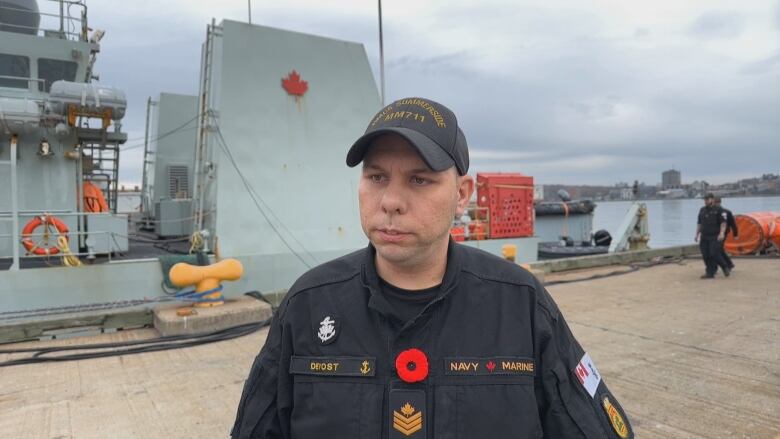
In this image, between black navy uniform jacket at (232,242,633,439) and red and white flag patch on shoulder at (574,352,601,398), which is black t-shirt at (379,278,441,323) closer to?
black navy uniform jacket at (232,242,633,439)

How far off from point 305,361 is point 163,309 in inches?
194

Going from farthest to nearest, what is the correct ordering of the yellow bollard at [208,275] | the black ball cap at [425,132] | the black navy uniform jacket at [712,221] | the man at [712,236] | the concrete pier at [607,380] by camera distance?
the black navy uniform jacket at [712,221] < the man at [712,236] < the yellow bollard at [208,275] < the concrete pier at [607,380] < the black ball cap at [425,132]

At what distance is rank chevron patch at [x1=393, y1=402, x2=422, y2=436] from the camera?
1.22m

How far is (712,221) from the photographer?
27.8 ft

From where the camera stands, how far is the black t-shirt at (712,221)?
8.41m

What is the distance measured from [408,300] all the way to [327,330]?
228 millimetres

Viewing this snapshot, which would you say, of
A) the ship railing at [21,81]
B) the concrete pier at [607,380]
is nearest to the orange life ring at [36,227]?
the concrete pier at [607,380]

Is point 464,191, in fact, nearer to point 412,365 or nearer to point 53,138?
point 412,365

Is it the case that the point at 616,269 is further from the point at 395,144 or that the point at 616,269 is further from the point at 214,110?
the point at 395,144

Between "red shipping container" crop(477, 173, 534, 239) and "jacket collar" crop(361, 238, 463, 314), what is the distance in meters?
9.41

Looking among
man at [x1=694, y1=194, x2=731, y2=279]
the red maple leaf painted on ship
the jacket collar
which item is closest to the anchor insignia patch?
the jacket collar

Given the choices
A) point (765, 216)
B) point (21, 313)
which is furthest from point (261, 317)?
point (765, 216)

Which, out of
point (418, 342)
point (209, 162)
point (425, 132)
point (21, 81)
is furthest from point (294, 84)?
point (418, 342)

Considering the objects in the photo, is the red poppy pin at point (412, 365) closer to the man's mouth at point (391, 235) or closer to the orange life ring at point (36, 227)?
the man's mouth at point (391, 235)
